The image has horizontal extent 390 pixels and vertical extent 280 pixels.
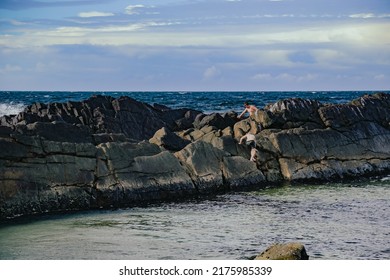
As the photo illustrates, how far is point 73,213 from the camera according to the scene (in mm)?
16234

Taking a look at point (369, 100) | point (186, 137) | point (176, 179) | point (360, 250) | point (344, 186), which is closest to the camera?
point (360, 250)

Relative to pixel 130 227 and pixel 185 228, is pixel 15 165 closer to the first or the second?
pixel 130 227

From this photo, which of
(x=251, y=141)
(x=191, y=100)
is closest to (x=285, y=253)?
(x=251, y=141)

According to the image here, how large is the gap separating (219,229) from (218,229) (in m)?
0.02

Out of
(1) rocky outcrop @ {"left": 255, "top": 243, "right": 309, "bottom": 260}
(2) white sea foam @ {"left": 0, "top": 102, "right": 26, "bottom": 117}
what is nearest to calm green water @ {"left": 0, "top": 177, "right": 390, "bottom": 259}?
(1) rocky outcrop @ {"left": 255, "top": 243, "right": 309, "bottom": 260}

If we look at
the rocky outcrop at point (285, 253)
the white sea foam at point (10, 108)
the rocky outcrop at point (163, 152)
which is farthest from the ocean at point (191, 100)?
the rocky outcrop at point (285, 253)

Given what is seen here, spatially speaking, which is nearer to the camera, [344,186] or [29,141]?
[29,141]

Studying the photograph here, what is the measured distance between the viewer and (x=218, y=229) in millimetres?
14547

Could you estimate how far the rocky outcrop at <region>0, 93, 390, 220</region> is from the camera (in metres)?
16.6

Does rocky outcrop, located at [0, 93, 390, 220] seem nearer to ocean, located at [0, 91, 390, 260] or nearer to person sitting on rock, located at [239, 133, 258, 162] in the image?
person sitting on rock, located at [239, 133, 258, 162]

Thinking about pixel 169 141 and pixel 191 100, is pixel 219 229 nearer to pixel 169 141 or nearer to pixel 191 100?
pixel 169 141

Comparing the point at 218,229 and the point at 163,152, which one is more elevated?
the point at 163,152
